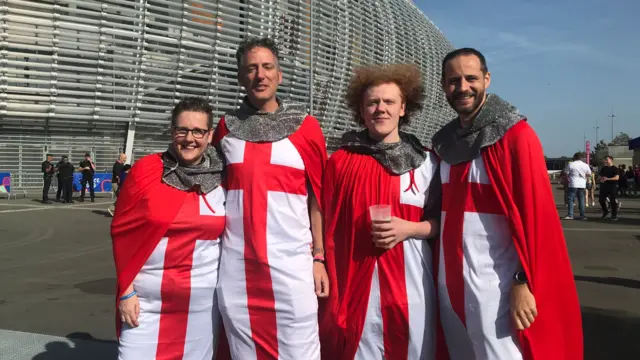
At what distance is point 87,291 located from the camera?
553 centimetres

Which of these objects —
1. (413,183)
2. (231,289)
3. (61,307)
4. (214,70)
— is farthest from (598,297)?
(214,70)

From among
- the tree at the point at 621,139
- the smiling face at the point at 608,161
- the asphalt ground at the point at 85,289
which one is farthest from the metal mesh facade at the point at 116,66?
the tree at the point at 621,139

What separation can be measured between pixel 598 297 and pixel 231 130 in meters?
4.71

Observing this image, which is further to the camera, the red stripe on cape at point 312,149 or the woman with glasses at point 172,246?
the red stripe on cape at point 312,149

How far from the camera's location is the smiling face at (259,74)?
236cm

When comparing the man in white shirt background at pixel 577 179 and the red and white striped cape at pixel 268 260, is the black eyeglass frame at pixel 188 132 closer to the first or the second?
the red and white striped cape at pixel 268 260

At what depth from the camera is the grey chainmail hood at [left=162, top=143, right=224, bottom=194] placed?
2.32 m

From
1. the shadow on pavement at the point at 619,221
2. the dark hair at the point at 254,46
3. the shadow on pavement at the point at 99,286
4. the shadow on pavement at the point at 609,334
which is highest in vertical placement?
the dark hair at the point at 254,46

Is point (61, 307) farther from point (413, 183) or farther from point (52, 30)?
point (52, 30)

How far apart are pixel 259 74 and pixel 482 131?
3.50ft

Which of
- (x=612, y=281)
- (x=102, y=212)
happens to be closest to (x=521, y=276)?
(x=612, y=281)

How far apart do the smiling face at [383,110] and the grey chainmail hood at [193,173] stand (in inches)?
30.1

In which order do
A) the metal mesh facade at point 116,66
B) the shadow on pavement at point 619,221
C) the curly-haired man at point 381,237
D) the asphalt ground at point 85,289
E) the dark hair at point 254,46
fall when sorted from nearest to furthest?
the curly-haired man at point 381,237 < the dark hair at point 254,46 < the asphalt ground at point 85,289 < the shadow on pavement at point 619,221 < the metal mesh facade at point 116,66

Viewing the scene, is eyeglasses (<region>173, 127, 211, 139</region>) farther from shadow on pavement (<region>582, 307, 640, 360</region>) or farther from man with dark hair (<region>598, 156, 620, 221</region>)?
man with dark hair (<region>598, 156, 620, 221</region>)
